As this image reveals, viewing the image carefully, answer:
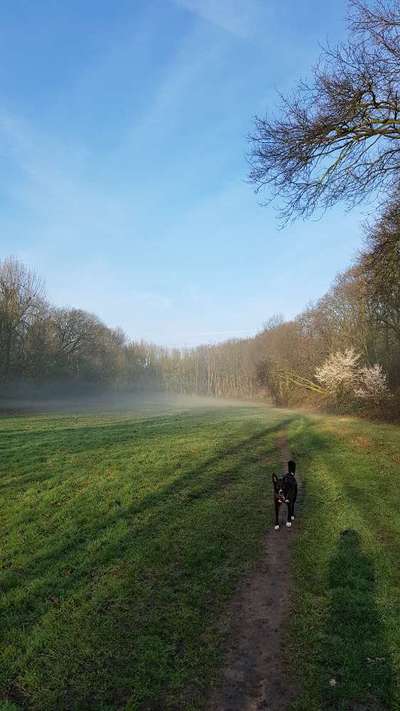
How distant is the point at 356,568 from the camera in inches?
286

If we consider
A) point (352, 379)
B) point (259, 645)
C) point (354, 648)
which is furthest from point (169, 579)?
point (352, 379)

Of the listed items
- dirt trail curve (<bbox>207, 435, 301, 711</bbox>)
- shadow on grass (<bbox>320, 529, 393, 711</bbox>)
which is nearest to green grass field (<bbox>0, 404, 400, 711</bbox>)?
shadow on grass (<bbox>320, 529, 393, 711</bbox>)

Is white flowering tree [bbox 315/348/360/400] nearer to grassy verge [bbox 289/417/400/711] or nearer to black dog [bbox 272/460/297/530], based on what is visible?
grassy verge [bbox 289/417/400/711]

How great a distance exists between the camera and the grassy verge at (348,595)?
4672mm

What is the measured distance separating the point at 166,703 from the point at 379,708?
231cm

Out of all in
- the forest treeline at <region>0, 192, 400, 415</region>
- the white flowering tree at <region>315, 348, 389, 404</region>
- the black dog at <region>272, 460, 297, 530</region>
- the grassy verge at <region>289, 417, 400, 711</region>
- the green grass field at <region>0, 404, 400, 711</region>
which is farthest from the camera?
the white flowering tree at <region>315, 348, 389, 404</region>

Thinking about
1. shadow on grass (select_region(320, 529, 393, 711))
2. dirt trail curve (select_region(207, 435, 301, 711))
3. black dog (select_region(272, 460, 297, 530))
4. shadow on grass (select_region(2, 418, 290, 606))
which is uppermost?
black dog (select_region(272, 460, 297, 530))

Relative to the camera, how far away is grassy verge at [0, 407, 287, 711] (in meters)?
4.94

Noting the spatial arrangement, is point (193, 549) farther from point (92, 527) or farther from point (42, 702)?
point (42, 702)

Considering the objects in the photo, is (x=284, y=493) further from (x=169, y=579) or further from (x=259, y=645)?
(x=259, y=645)

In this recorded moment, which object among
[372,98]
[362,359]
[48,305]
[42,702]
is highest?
[48,305]

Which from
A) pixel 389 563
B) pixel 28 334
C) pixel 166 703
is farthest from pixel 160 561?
pixel 28 334

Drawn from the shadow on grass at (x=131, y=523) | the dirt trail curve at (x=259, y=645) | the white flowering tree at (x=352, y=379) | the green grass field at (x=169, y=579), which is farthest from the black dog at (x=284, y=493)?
the white flowering tree at (x=352, y=379)

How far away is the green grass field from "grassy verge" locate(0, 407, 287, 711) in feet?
0.08
